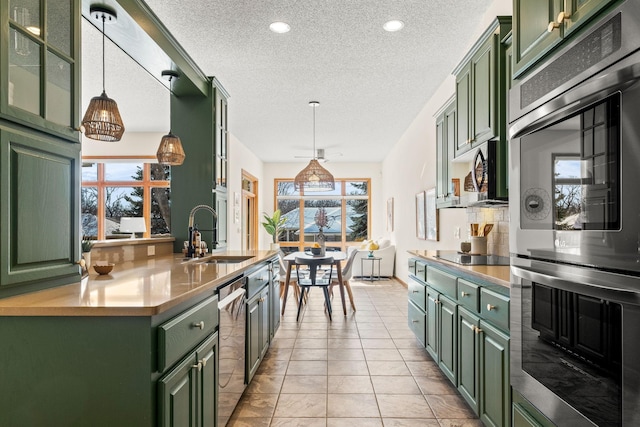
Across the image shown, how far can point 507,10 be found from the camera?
2.76m

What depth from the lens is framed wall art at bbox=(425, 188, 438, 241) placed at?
5082 mm

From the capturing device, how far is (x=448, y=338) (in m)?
2.74

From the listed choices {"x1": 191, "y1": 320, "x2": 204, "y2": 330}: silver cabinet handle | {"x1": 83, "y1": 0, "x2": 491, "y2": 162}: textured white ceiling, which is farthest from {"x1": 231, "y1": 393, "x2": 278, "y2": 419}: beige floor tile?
{"x1": 83, "y1": 0, "x2": 491, "y2": 162}: textured white ceiling

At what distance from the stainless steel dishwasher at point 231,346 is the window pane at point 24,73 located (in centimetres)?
113

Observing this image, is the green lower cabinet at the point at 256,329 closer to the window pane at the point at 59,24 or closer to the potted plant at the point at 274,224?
the window pane at the point at 59,24

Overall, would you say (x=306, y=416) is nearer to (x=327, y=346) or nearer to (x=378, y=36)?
(x=327, y=346)

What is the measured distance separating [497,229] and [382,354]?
1.46m

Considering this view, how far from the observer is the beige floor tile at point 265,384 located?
9.32 feet

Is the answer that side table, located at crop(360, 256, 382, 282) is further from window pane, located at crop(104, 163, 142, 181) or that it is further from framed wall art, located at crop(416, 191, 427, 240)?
window pane, located at crop(104, 163, 142, 181)

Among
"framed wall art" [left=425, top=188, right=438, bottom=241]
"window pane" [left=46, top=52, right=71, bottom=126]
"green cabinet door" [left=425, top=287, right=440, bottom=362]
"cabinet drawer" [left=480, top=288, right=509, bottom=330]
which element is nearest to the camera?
"window pane" [left=46, top=52, right=71, bottom=126]

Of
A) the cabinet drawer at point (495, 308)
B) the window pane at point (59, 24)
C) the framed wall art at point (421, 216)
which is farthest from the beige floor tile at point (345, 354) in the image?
the window pane at point (59, 24)

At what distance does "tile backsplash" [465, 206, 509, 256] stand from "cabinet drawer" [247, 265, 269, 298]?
1.82 meters

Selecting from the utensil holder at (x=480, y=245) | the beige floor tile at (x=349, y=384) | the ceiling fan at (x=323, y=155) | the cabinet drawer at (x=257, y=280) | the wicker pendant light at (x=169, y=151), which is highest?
the ceiling fan at (x=323, y=155)

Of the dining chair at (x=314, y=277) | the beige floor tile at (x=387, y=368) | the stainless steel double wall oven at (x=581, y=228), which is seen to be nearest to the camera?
the stainless steel double wall oven at (x=581, y=228)
